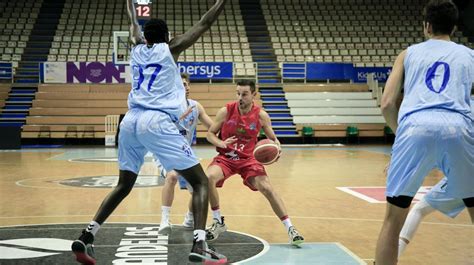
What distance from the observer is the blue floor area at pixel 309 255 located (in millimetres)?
4113

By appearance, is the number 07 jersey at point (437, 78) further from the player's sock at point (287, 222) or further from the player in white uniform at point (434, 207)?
the player's sock at point (287, 222)

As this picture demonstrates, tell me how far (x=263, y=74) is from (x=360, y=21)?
583 cm

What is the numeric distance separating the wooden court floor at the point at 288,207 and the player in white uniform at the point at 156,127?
115cm

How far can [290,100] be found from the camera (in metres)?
21.9

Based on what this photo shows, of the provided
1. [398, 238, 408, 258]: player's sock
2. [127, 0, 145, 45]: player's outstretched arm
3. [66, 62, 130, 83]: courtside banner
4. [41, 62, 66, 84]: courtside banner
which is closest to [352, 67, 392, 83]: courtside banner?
[66, 62, 130, 83]: courtside banner

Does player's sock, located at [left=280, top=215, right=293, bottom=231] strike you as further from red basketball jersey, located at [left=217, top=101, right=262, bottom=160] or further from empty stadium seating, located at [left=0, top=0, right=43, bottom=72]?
empty stadium seating, located at [left=0, top=0, right=43, bottom=72]

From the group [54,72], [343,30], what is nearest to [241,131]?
[54,72]

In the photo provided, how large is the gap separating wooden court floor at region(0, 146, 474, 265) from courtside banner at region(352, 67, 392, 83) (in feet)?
35.4

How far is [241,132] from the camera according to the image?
17.3 ft

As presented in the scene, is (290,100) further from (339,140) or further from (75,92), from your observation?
(75,92)

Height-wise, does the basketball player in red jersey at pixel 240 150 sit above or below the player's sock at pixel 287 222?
above

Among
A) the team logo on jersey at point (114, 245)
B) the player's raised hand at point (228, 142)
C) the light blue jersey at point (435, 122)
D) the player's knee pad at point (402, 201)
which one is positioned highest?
the light blue jersey at point (435, 122)

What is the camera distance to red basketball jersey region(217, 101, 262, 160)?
523 centimetres

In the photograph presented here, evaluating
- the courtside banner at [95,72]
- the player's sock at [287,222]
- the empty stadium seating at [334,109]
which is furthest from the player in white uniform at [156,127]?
the courtside banner at [95,72]
